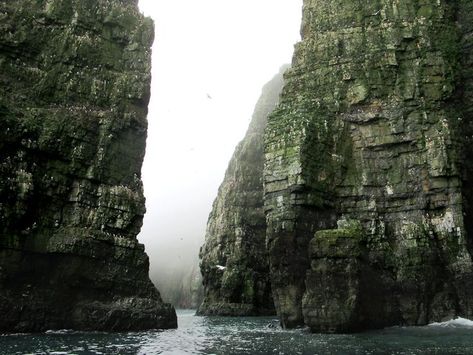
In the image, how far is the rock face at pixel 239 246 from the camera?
70375mm

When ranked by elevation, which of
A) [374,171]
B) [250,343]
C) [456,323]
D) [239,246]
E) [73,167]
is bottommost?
[250,343]

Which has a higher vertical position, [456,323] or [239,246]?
[239,246]

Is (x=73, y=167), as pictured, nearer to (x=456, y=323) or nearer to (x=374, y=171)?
(x=374, y=171)

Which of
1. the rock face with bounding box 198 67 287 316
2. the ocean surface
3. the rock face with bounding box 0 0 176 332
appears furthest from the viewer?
the rock face with bounding box 198 67 287 316

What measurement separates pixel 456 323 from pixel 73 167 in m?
31.5

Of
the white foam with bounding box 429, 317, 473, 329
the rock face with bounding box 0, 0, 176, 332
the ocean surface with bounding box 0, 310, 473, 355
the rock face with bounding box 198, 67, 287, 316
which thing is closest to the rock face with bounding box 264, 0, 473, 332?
the white foam with bounding box 429, 317, 473, 329

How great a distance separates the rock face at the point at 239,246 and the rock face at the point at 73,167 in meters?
35.9

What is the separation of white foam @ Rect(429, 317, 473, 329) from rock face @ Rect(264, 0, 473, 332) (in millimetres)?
605

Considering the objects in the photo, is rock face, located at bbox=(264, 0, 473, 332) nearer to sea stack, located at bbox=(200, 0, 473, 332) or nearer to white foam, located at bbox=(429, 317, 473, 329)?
sea stack, located at bbox=(200, 0, 473, 332)

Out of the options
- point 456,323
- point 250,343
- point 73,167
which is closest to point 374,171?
point 456,323

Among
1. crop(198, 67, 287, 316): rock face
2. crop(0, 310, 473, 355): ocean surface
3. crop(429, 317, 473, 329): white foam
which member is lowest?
crop(0, 310, 473, 355): ocean surface

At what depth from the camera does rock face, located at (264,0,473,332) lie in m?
35.1

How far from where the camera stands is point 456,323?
113ft

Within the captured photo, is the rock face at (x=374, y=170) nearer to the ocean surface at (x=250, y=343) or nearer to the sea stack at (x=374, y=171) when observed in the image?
the sea stack at (x=374, y=171)
